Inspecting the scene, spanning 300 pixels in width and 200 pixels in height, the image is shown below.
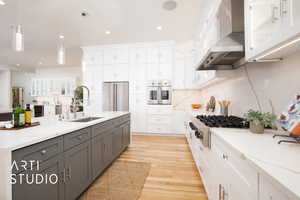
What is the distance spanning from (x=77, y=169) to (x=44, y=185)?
1.23 ft

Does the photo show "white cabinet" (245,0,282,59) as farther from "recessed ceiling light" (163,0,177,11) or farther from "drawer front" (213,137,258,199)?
"recessed ceiling light" (163,0,177,11)

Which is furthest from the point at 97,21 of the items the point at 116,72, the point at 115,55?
the point at 116,72

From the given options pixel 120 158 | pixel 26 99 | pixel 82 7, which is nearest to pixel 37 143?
pixel 120 158

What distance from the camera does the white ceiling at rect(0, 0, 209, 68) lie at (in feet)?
8.58

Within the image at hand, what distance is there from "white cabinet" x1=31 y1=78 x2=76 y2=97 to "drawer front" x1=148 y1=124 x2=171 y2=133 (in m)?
4.83

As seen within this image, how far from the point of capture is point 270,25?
0.91 m

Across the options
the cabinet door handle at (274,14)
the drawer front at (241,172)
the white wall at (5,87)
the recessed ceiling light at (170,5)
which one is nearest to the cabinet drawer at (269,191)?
the drawer front at (241,172)

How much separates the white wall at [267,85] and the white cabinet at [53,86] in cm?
711

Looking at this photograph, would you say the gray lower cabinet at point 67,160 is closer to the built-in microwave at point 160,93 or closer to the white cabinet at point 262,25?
the white cabinet at point 262,25

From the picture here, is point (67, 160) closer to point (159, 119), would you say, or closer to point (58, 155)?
point (58, 155)

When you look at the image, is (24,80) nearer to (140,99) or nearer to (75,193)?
(140,99)

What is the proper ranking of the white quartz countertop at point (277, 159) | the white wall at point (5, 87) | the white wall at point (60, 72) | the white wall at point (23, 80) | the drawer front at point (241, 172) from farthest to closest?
the white wall at point (23, 80) < the white wall at point (60, 72) < the white wall at point (5, 87) < the drawer front at point (241, 172) < the white quartz countertop at point (277, 159)

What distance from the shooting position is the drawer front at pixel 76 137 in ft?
4.28

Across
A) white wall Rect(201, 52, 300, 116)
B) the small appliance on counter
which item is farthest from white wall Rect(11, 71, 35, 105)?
the small appliance on counter
